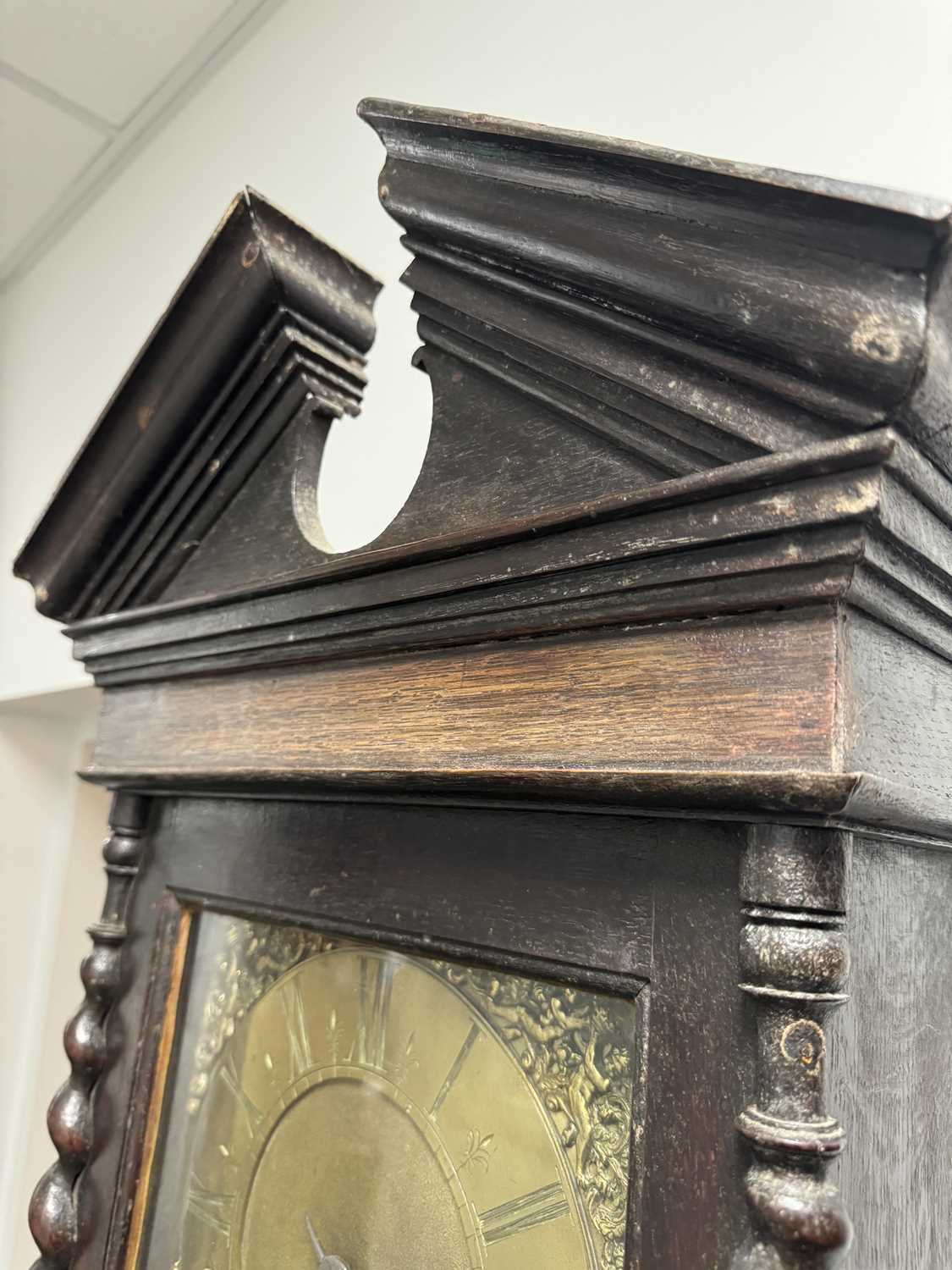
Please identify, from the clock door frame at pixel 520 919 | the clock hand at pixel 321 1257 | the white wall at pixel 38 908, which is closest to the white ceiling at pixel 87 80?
the white wall at pixel 38 908

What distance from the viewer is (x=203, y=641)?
2.08ft

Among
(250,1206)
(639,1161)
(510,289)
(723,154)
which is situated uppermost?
(723,154)

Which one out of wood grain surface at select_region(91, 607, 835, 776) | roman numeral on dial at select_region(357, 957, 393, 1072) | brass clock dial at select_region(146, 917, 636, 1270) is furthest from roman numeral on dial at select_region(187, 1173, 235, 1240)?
wood grain surface at select_region(91, 607, 835, 776)

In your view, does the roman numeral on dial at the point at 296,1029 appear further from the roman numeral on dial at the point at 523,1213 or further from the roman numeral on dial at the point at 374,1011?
the roman numeral on dial at the point at 523,1213

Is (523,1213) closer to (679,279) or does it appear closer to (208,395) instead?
(679,279)

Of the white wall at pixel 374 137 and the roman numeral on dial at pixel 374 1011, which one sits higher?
the white wall at pixel 374 137

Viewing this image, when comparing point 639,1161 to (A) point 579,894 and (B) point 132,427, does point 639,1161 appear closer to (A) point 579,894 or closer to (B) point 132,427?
(A) point 579,894

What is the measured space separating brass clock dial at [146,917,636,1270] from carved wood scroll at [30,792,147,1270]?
72 millimetres

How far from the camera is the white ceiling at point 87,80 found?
1516mm

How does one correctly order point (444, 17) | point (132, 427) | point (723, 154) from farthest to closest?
point (444, 17) < point (723, 154) < point (132, 427)

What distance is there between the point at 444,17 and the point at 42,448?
1.13 metres

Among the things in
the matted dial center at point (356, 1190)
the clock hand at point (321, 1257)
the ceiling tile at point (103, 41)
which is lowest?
the clock hand at point (321, 1257)

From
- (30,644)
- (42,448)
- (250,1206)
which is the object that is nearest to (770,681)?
(250,1206)

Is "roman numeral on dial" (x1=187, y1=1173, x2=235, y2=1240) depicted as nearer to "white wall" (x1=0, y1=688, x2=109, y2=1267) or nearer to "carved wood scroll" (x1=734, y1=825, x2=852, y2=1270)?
"carved wood scroll" (x1=734, y1=825, x2=852, y2=1270)
